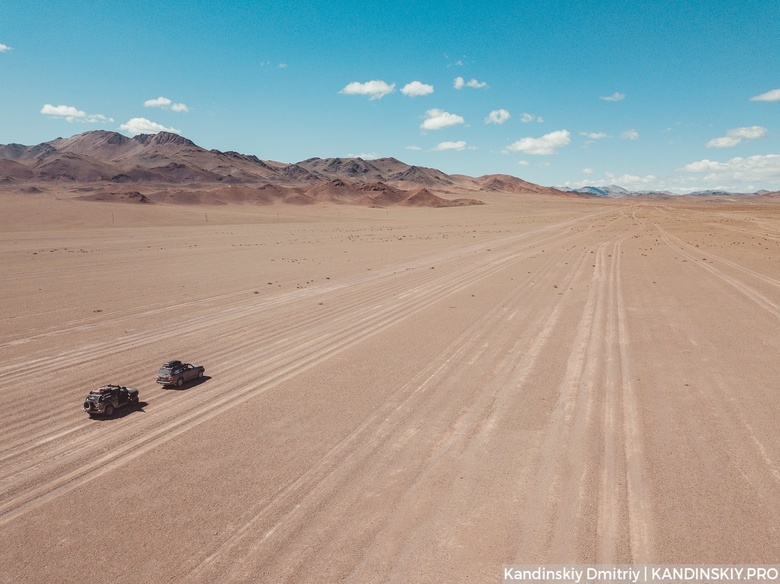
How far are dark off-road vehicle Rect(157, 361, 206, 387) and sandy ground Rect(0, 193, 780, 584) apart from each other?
1.32 feet

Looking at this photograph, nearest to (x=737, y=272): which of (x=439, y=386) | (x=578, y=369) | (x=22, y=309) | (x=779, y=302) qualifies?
(x=779, y=302)

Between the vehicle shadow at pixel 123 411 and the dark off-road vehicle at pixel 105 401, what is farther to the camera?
the vehicle shadow at pixel 123 411

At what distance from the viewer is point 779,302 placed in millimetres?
22031

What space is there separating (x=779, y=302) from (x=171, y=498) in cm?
2543

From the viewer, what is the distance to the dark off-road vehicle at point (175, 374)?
1271 cm

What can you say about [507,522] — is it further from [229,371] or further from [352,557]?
[229,371]

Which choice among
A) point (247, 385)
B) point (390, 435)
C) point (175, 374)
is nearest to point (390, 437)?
point (390, 435)

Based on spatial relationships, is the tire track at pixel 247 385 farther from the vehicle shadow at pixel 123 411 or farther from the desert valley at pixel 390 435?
the vehicle shadow at pixel 123 411

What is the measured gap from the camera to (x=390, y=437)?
10.3 meters

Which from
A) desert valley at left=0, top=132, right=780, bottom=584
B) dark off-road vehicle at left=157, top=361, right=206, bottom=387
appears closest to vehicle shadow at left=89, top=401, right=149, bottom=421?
desert valley at left=0, top=132, right=780, bottom=584

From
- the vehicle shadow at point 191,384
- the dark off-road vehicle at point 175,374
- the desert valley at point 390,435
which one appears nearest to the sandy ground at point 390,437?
the desert valley at point 390,435

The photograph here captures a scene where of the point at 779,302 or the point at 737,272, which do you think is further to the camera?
the point at 737,272

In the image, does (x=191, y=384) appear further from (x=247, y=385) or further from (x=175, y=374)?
(x=247, y=385)

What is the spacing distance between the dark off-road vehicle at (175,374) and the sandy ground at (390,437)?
403mm
